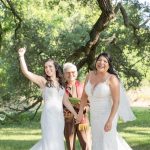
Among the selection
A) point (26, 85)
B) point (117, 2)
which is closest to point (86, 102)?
point (117, 2)

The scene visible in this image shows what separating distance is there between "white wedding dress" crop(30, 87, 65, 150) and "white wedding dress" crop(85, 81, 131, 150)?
1.55ft

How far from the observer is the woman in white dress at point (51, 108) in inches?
314

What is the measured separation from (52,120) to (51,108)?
17 cm

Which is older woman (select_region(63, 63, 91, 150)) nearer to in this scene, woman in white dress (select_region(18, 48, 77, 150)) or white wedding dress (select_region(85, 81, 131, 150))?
woman in white dress (select_region(18, 48, 77, 150))

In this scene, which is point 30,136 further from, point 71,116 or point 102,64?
point 102,64

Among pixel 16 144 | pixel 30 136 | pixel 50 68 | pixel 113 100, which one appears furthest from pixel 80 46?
pixel 113 100

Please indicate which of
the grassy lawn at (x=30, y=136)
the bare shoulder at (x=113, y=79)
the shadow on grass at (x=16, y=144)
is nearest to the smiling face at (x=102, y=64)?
the bare shoulder at (x=113, y=79)

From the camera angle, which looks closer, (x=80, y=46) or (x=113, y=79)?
(x=113, y=79)

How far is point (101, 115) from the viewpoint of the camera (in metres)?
7.77

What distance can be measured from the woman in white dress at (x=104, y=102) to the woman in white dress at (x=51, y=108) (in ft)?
1.48

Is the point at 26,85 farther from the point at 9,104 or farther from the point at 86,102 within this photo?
the point at 86,102

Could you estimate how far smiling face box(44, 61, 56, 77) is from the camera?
7965 millimetres

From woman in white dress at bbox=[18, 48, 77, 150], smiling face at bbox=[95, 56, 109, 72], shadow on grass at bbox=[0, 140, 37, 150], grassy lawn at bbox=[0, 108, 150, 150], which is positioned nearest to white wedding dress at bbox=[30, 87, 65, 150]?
woman in white dress at bbox=[18, 48, 77, 150]

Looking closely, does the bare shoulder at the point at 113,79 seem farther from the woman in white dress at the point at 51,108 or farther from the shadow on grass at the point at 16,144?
the shadow on grass at the point at 16,144
